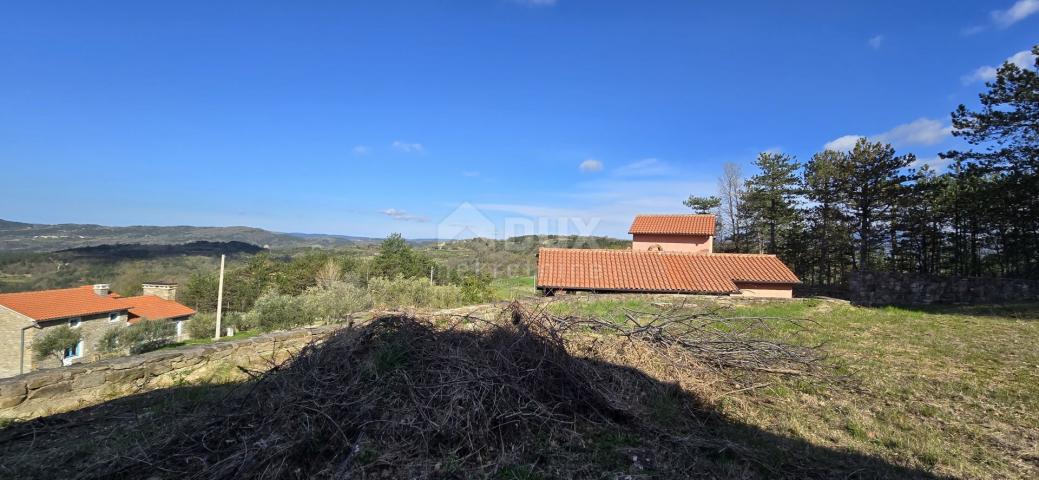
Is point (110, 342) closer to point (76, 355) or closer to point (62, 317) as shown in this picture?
point (76, 355)

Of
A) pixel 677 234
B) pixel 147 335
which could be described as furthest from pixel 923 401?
pixel 147 335

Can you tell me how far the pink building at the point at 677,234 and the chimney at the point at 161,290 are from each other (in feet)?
122

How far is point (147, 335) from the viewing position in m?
21.8

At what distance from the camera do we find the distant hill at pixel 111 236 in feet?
173

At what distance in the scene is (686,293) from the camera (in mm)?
14188

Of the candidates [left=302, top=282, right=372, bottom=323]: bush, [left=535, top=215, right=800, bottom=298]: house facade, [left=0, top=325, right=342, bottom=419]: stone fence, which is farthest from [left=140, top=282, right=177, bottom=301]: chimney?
[left=0, top=325, right=342, bottom=419]: stone fence

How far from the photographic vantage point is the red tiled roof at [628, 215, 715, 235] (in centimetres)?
2131

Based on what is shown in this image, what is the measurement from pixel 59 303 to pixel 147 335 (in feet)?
15.7

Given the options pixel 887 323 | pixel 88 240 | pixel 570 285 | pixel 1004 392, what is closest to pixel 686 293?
pixel 570 285

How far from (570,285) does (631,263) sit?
10.7ft

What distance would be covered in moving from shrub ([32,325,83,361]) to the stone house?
0.83 ft

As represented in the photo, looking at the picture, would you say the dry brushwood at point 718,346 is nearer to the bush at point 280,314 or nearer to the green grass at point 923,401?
the green grass at point 923,401

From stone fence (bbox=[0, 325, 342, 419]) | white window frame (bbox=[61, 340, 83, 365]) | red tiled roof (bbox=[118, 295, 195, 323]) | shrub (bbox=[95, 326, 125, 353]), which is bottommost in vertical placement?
white window frame (bbox=[61, 340, 83, 365])

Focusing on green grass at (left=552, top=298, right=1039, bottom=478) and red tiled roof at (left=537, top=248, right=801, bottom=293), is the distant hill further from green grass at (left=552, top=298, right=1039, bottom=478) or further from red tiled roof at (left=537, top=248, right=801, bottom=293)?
green grass at (left=552, top=298, right=1039, bottom=478)
